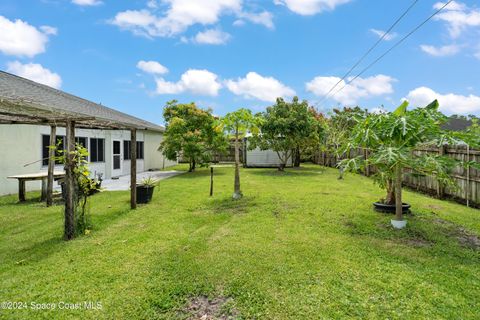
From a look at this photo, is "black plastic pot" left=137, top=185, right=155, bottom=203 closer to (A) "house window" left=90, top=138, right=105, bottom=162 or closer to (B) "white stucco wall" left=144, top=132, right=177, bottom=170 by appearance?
(A) "house window" left=90, top=138, right=105, bottom=162

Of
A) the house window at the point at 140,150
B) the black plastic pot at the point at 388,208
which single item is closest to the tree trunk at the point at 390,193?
the black plastic pot at the point at 388,208

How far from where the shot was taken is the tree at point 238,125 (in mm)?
7723

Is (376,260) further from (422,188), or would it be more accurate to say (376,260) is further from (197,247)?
(422,188)

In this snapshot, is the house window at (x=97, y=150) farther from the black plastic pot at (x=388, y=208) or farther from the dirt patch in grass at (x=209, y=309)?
the black plastic pot at (x=388, y=208)

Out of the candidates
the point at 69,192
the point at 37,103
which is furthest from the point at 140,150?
the point at 69,192

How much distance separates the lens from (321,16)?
10984mm

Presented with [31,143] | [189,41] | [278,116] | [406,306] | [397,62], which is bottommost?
[406,306]

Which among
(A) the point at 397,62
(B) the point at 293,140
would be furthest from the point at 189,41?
(A) the point at 397,62

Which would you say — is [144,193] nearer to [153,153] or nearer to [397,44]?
[397,44]

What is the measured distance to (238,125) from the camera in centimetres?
805

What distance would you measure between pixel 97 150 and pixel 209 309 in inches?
466

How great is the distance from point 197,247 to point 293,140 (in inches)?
440

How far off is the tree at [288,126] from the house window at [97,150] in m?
7.45

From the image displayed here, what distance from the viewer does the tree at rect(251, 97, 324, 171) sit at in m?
14.2
